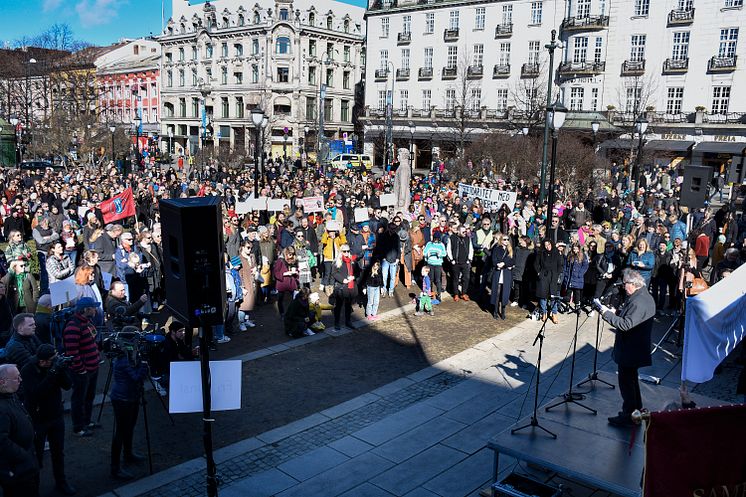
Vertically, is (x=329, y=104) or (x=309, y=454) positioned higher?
(x=329, y=104)

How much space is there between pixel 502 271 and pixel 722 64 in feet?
127

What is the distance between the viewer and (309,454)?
27.7 ft

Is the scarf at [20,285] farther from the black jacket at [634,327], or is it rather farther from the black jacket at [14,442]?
the black jacket at [634,327]

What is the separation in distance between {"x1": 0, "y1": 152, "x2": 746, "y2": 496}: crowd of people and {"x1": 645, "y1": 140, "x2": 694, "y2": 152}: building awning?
24.6 metres

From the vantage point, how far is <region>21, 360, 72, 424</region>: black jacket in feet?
22.5

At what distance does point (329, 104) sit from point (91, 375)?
228 feet

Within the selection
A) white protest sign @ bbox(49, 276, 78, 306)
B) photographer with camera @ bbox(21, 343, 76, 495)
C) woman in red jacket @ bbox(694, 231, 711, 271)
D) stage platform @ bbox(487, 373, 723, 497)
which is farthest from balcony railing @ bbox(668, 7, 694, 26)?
photographer with camera @ bbox(21, 343, 76, 495)

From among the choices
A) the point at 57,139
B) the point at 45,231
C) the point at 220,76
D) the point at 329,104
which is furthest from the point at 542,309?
the point at 220,76

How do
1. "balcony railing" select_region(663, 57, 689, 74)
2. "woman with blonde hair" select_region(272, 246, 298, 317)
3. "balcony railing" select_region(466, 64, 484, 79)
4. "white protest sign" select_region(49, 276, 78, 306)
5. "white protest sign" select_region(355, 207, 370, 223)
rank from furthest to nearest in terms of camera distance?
"balcony railing" select_region(466, 64, 484, 79) < "balcony railing" select_region(663, 57, 689, 74) < "white protest sign" select_region(355, 207, 370, 223) < "woman with blonde hair" select_region(272, 246, 298, 317) < "white protest sign" select_region(49, 276, 78, 306)

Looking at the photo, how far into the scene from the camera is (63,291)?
10320 millimetres

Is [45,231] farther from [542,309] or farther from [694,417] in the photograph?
[694,417]

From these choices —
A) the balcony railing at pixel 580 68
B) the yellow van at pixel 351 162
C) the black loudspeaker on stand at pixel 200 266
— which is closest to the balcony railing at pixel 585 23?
the balcony railing at pixel 580 68

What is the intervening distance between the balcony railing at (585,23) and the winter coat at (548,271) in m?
40.4

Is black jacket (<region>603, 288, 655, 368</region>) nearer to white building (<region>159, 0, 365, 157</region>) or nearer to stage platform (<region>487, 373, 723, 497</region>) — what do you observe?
stage platform (<region>487, 373, 723, 497</region>)
